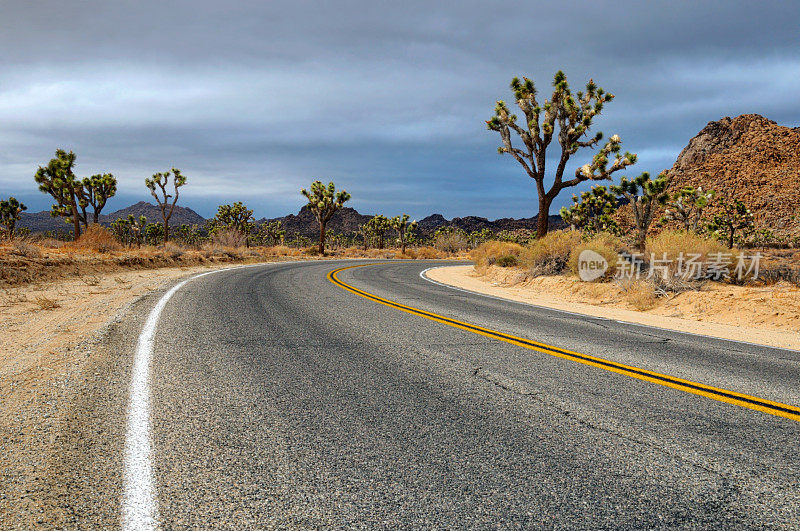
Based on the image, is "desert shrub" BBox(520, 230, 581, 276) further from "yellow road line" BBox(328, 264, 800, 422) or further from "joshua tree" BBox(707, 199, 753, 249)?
"joshua tree" BBox(707, 199, 753, 249)

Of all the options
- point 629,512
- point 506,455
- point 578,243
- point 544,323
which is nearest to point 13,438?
point 506,455

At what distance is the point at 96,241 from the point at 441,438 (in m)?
24.0

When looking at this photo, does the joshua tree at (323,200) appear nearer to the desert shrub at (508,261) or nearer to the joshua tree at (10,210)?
the desert shrub at (508,261)

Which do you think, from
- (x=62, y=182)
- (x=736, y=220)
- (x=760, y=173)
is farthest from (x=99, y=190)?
(x=760, y=173)

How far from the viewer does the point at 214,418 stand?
3.51m

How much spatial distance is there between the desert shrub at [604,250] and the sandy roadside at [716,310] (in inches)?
43.5

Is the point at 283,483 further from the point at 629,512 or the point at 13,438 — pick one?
the point at 13,438

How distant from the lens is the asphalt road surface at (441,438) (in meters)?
2.32

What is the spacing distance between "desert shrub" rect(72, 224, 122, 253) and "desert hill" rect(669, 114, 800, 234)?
9286 cm

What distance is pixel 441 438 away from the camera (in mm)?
3160

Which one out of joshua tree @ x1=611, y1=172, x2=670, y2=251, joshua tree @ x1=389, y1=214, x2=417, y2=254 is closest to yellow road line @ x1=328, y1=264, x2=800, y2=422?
joshua tree @ x1=611, y1=172, x2=670, y2=251

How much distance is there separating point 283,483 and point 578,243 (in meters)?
16.0

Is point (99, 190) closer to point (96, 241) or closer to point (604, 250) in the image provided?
point (96, 241)

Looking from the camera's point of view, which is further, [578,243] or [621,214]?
[621,214]
